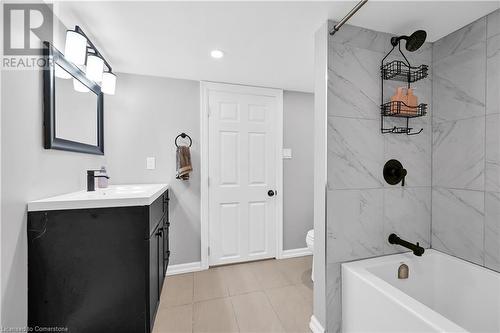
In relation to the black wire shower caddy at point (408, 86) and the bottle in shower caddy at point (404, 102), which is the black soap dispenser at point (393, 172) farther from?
the bottle in shower caddy at point (404, 102)

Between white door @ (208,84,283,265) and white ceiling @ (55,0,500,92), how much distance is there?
0.59 meters

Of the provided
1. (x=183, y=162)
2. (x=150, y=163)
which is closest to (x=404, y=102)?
(x=183, y=162)

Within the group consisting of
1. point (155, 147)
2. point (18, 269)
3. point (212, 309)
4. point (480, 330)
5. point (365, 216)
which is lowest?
point (212, 309)

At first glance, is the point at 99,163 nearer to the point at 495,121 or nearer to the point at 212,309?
the point at 212,309

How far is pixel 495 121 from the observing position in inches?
54.7

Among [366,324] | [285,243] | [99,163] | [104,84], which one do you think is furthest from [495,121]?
[99,163]

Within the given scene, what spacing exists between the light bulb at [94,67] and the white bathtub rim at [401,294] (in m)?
2.23

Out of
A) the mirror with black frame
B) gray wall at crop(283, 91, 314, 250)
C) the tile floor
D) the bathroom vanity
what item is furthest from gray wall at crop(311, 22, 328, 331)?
the mirror with black frame

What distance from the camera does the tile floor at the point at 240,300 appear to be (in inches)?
66.4

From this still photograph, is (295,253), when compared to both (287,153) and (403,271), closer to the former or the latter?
(287,153)

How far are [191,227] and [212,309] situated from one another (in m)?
0.90

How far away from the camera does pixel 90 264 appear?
1212mm

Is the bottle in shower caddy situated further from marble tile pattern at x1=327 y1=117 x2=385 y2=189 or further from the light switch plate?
the light switch plate

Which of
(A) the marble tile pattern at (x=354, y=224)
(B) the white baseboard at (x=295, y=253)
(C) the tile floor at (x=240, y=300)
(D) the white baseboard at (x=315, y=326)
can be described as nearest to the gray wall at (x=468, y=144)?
(A) the marble tile pattern at (x=354, y=224)
